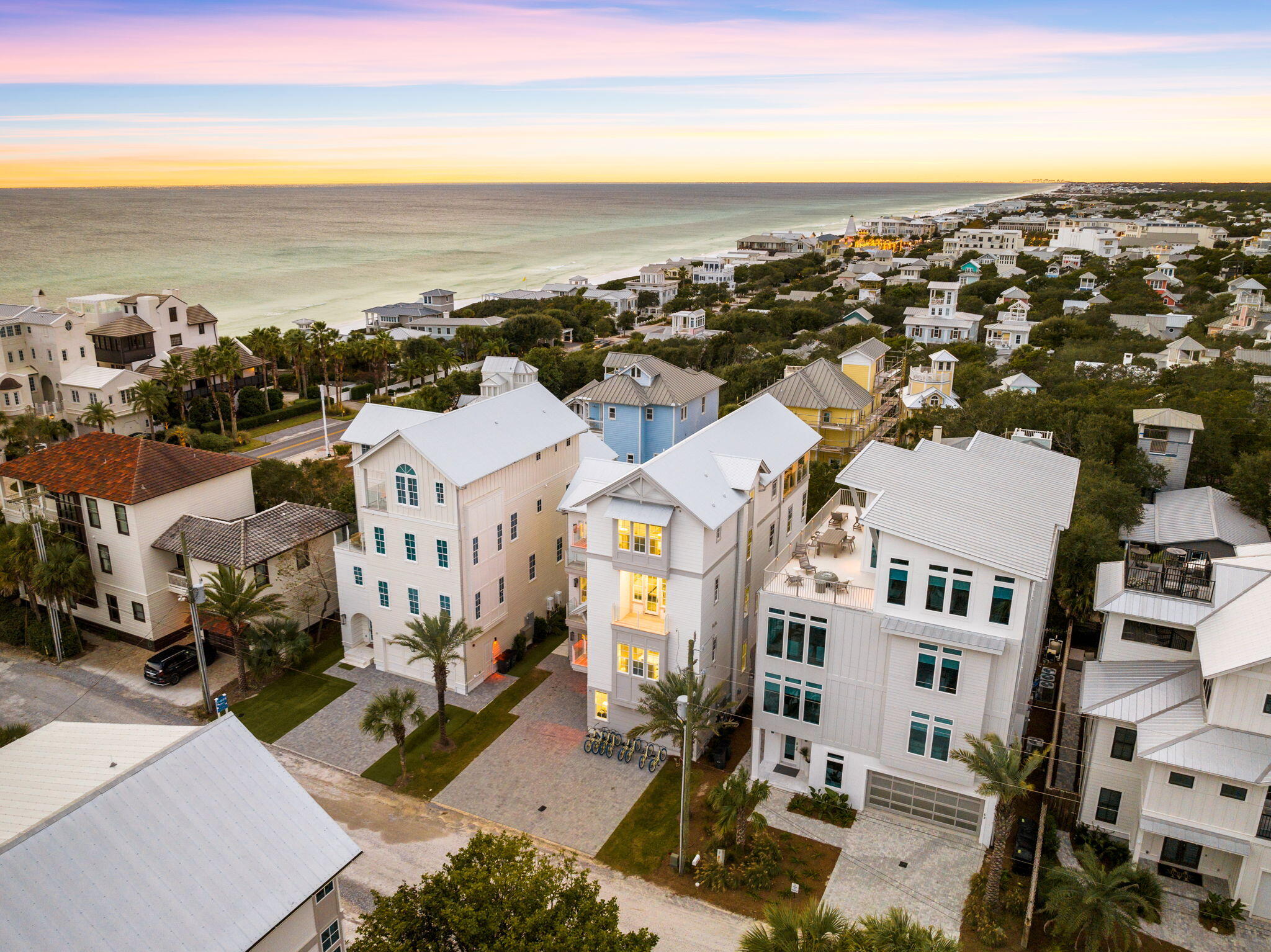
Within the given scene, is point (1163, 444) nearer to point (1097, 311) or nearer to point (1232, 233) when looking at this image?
point (1097, 311)

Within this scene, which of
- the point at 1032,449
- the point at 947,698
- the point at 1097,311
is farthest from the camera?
the point at 1097,311

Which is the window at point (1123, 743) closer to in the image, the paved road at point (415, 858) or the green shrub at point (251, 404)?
the paved road at point (415, 858)

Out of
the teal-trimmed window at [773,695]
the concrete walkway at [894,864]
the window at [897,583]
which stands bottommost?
the concrete walkway at [894,864]

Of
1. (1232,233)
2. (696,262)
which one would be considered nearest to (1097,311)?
(696,262)

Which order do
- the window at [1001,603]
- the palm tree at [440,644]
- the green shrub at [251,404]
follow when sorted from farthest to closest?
the green shrub at [251,404] < the palm tree at [440,644] < the window at [1001,603]

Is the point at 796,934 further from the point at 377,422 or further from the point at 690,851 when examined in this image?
the point at 377,422

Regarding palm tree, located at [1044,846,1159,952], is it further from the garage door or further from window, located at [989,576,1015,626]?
window, located at [989,576,1015,626]

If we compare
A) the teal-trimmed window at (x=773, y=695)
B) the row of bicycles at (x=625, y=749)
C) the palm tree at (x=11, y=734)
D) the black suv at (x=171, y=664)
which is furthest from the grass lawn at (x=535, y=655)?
the palm tree at (x=11, y=734)
